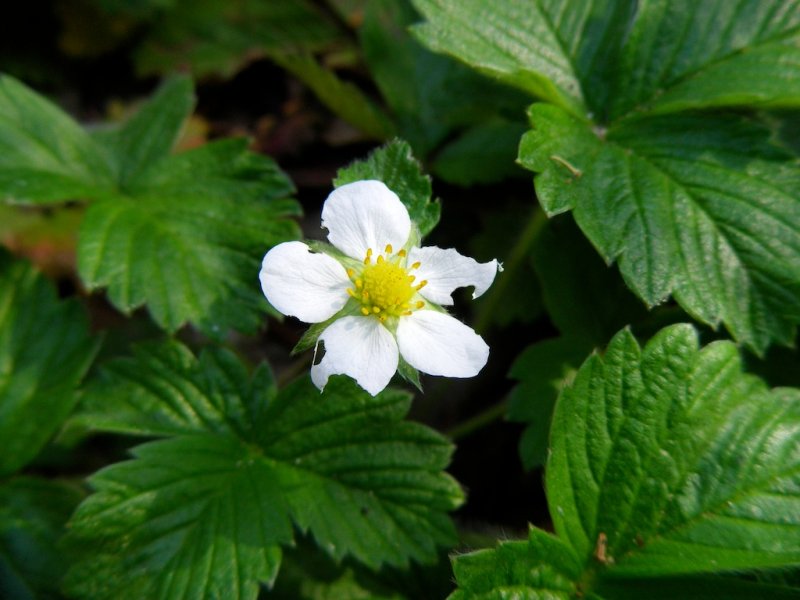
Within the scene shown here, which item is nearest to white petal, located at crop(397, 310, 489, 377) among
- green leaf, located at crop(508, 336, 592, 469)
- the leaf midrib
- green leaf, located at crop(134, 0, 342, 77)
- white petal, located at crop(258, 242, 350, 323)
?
white petal, located at crop(258, 242, 350, 323)

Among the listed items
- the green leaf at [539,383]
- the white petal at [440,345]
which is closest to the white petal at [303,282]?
the white petal at [440,345]

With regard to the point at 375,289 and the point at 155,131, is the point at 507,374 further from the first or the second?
the point at 155,131

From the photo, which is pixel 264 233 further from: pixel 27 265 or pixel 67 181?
pixel 27 265

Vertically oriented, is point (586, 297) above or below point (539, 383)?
above

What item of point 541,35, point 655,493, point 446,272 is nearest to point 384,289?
point 446,272

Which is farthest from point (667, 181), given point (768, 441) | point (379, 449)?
point (379, 449)

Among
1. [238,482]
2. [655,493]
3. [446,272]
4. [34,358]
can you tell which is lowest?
[34,358]

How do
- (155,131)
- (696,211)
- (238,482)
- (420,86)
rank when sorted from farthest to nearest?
1. (420,86)
2. (155,131)
3. (696,211)
4. (238,482)
